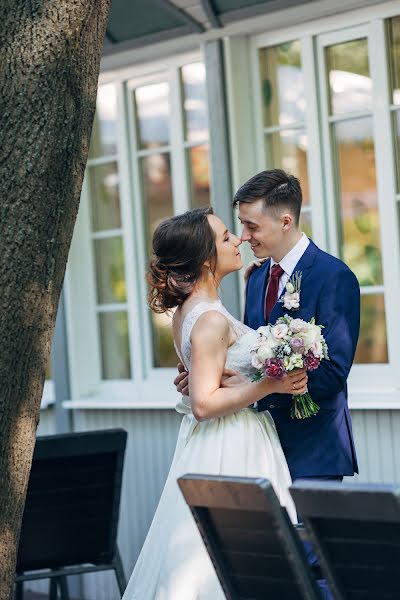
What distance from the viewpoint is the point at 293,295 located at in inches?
151

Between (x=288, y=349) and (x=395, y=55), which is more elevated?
(x=395, y=55)

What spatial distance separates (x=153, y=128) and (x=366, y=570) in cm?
405

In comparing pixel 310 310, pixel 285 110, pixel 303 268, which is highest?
pixel 285 110

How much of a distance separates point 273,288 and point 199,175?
2136 mm

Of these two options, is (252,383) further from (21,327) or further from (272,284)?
(21,327)

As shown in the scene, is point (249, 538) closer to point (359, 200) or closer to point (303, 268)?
point (303, 268)

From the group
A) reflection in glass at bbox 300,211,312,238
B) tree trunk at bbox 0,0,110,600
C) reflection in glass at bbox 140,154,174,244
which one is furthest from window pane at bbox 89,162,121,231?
tree trunk at bbox 0,0,110,600

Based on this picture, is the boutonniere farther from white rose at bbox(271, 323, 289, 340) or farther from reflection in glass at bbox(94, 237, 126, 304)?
reflection in glass at bbox(94, 237, 126, 304)

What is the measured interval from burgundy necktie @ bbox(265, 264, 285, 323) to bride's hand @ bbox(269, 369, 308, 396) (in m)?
0.60

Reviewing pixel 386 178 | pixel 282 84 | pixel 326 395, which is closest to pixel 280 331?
pixel 326 395

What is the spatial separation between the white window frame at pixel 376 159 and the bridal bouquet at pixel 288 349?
166 centimetres

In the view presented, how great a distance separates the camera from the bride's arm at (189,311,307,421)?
356cm

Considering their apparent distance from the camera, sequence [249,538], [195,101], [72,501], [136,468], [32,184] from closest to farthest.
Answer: [249,538], [32,184], [72,501], [195,101], [136,468]

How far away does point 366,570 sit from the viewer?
8.53 feet
